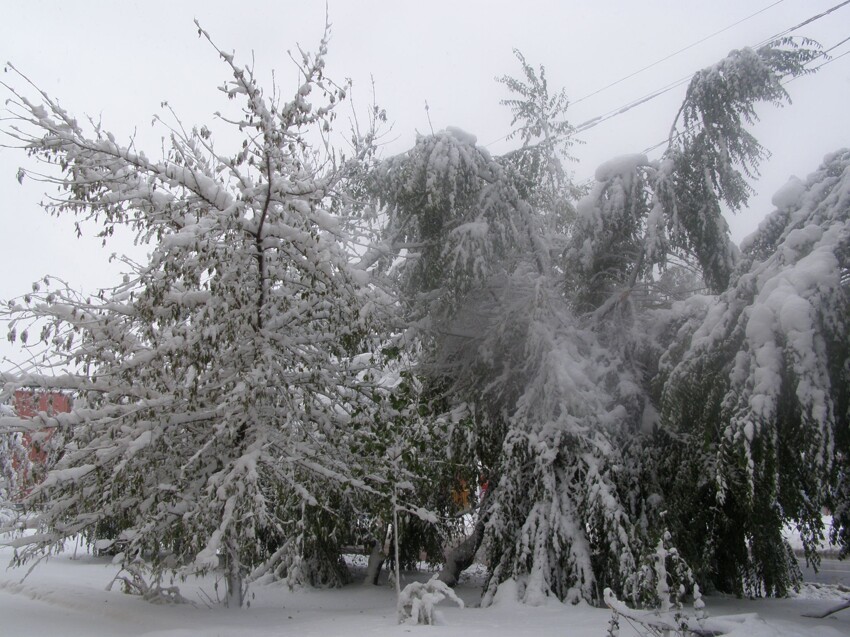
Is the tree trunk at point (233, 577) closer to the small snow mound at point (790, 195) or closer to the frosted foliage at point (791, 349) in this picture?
the frosted foliage at point (791, 349)

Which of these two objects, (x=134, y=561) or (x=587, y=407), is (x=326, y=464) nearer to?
(x=134, y=561)

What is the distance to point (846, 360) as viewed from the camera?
196 inches

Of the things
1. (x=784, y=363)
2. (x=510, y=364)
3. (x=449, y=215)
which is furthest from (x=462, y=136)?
(x=784, y=363)

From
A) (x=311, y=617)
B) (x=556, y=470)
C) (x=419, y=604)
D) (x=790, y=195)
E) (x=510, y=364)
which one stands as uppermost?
(x=790, y=195)

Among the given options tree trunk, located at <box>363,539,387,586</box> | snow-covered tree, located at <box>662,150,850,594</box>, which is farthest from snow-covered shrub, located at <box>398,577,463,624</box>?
tree trunk, located at <box>363,539,387,586</box>

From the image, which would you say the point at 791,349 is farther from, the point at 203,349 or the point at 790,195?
the point at 203,349

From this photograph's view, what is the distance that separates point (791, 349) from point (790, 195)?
2229mm

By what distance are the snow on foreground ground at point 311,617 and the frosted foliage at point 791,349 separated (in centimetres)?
143

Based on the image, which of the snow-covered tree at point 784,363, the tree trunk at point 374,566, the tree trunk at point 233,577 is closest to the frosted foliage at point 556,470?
the snow-covered tree at point 784,363

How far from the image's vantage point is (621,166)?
29.4 ft

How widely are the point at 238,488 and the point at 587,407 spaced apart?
4338 mm

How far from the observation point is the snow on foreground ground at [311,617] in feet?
19.6

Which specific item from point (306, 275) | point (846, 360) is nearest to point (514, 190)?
point (306, 275)

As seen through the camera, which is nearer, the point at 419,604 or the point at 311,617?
the point at 419,604
